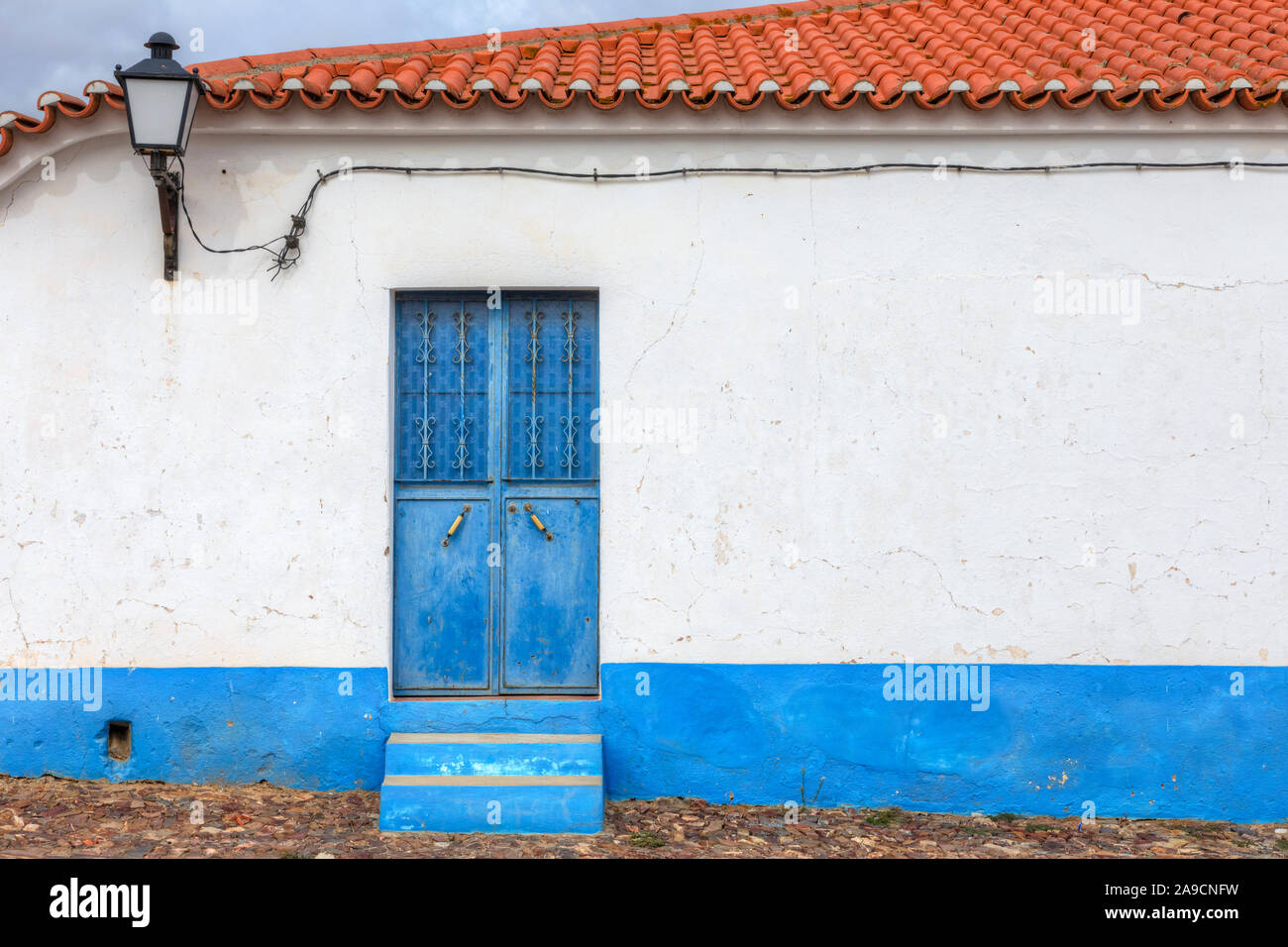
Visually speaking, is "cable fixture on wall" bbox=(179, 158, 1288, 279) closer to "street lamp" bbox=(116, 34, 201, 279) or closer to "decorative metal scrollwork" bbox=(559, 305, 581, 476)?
"street lamp" bbox=(116, 34, 201, 279)

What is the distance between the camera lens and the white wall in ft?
16.6

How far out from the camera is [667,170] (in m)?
5.12

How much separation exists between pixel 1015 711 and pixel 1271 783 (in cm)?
135

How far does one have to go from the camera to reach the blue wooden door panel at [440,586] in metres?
5.18

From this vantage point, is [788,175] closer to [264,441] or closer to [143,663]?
[264,441]

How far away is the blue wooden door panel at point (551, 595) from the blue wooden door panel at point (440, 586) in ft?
0.47

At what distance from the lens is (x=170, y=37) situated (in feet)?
15.2

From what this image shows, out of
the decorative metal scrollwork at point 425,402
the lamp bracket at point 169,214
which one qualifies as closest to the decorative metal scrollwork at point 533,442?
the decorative metal scrollwork at point 425,402

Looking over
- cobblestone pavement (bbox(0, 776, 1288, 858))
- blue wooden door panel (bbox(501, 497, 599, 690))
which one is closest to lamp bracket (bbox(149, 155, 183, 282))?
blue wooden door panel (bbox(501, 497, 599, 690))

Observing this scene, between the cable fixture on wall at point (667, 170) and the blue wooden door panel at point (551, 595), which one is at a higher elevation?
the cable fixture on wall at point (667, 170)

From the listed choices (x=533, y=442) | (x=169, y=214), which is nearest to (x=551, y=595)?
(x=533, y=442)

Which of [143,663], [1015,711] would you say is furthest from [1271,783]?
[143,663]

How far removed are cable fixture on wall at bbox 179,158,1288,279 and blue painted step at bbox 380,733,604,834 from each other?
2.60m

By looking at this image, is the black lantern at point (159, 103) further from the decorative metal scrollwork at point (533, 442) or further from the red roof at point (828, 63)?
the decorative metal scrollwork at point (533, 442)
